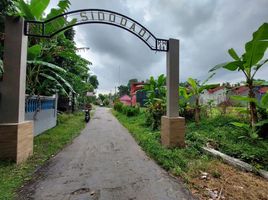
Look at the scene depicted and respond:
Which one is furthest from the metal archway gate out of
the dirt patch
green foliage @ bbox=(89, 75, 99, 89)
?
green foliage @ bbox=(89, 75, 99, 89)

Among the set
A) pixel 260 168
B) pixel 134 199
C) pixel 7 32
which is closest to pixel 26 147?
pixel 7 32

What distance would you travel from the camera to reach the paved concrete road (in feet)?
9.98

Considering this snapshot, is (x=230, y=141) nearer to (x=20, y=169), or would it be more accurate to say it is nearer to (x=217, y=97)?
(x=20, y=169)

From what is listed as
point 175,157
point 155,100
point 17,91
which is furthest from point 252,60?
point 17,91

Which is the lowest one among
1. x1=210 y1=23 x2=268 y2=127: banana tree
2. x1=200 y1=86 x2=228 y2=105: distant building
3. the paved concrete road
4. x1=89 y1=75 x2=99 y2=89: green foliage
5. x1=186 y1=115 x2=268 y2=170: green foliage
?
the paved concrete road

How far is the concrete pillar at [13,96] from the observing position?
4.25 metres

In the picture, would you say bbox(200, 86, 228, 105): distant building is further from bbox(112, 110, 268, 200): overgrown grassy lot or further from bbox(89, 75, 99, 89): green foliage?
bbox(89, 75, 99, 89): green foliage

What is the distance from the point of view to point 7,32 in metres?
4.55

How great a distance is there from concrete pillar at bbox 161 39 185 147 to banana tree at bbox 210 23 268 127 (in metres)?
1.15

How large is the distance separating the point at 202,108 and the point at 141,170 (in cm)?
643

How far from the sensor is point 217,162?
4.49 meters

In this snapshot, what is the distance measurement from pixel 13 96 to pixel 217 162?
4.89m

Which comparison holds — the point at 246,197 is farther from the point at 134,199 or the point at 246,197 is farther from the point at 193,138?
the point at 193,138

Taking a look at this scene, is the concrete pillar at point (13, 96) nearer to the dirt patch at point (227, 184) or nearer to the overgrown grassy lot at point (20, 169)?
the overgrown grassy lot at point (20, 169)
